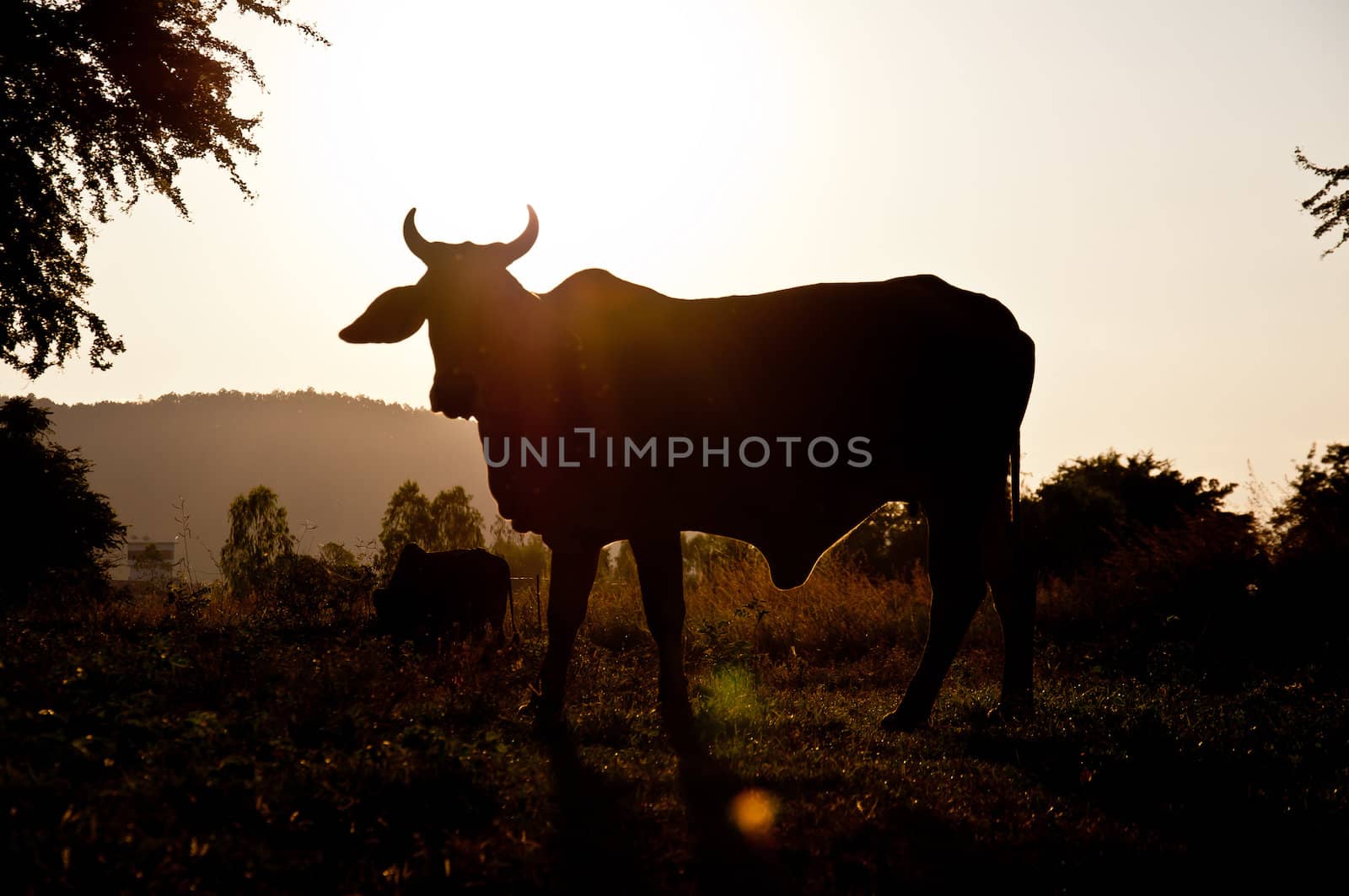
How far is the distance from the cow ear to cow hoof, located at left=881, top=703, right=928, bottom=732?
398 cm

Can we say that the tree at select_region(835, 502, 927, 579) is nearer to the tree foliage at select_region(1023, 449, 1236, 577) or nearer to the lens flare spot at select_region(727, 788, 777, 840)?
the tree foliage at select_region(1023, 449, 1236, 577)

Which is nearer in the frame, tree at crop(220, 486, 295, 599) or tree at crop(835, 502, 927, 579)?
tree at crop(835, 502, 927, 579)

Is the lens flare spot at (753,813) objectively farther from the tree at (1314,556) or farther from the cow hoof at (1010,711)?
the tree at (1314,556)

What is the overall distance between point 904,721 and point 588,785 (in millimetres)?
2762

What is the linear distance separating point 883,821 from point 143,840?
112 inches

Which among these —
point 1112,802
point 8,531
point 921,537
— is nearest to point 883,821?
point 1112,802

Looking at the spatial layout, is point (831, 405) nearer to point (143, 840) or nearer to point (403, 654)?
point (403, 654)

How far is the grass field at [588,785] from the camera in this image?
348 centimetres

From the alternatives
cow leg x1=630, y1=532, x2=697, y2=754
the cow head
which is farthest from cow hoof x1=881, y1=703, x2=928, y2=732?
the cow head

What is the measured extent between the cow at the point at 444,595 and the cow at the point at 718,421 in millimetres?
3611

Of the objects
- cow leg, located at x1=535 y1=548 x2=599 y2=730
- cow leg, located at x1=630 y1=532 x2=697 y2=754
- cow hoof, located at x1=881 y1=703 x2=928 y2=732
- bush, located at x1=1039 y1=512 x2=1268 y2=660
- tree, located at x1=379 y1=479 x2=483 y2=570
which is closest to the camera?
cow leg, located at x1=535 y1=548 x2=599 y2=730

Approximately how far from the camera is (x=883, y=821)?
4383 millimetres

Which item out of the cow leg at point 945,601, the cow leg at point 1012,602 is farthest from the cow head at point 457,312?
the cow leg at point 1012,602

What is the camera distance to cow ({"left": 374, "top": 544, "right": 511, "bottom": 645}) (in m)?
9.91
